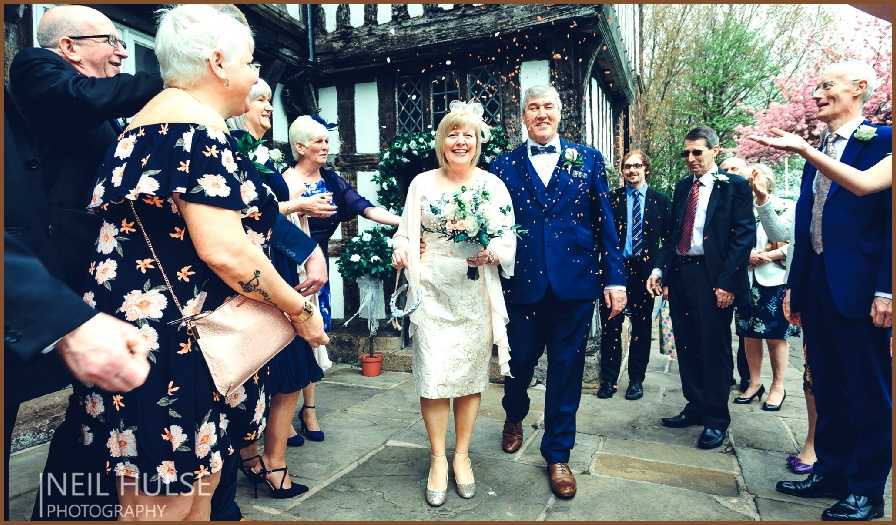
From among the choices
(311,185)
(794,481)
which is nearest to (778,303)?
(794,481)

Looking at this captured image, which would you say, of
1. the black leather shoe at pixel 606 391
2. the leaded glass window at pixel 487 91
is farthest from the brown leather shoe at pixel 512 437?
the leaded glass window at pixel 487 91

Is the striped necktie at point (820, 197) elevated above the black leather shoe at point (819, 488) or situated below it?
above

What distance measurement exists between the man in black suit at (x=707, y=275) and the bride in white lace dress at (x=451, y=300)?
1.79m

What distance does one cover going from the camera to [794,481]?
3.22 m

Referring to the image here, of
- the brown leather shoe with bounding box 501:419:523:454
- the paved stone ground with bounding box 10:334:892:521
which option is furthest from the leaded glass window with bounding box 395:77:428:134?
the brown leather shoe with bounding box 501:419:523:454

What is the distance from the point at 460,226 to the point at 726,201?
2.30m

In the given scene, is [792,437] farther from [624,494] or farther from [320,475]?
[320,475]

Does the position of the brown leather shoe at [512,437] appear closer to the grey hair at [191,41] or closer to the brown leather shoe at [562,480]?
the brown leather shoe at [562,480]

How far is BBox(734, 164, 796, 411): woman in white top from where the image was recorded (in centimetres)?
489

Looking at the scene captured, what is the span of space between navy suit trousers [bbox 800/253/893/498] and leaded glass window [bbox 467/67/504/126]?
13.0 feet

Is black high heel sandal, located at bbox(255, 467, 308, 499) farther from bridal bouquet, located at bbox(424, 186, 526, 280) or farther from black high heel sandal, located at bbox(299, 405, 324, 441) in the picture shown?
bridal bouquet, located at bbox(424, 186, 526, 280)

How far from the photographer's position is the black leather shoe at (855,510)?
278 cm

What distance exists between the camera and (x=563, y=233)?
133 inches

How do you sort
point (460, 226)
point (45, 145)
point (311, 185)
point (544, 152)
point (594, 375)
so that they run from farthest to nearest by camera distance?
point (594, 375), point (311, 185), point (544, 152), point (460, 226), point (45, 145)
